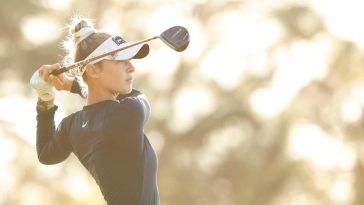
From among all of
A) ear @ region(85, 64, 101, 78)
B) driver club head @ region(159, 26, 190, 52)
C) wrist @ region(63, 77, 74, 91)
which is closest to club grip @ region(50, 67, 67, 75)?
ear @ region(85, 64, 101, 78)

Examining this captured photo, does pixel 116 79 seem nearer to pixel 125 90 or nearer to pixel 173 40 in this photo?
pixel 125 90

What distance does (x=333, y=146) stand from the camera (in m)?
17.1

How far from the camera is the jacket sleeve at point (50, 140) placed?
4402mm

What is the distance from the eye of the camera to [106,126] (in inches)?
159

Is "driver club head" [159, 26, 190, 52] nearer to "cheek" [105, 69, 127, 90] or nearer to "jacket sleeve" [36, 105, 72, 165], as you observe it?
"cheek" [105, 69, 127, 90]

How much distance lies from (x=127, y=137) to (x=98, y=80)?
1.22ft

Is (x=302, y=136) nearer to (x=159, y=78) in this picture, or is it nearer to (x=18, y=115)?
(x=159, y=78)

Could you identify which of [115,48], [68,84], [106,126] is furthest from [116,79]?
[68,84]

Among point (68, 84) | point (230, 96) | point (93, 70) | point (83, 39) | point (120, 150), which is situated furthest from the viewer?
point (230, 96)

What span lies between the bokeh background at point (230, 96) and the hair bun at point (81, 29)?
10.8m

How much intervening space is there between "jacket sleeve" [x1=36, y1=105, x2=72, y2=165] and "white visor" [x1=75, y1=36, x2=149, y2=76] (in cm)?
27

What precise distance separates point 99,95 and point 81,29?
0.37m

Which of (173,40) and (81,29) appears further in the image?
(81,29)

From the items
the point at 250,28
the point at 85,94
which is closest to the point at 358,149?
the point at 250,28
